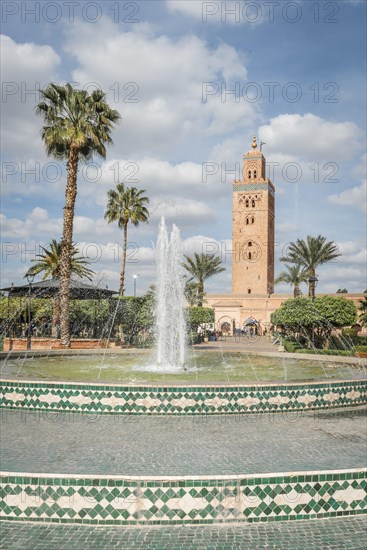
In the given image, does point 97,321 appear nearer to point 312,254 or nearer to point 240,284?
point 312,254

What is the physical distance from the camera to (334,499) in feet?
12.4

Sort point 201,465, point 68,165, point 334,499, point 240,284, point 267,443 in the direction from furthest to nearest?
1. point 240,284
2. point 68,165
3. point 267,443
4. point 201,465
5. point 334,499

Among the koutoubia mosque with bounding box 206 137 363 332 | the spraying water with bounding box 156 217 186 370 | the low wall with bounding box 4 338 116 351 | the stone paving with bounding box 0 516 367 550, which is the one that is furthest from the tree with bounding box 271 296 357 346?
the koutoubia mosque with bounding box 206 137 363 332

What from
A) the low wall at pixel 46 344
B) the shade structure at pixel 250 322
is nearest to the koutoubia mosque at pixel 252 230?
the shade structure at pixel 250 322

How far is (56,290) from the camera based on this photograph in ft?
75.4

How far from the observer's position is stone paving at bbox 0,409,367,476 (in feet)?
17.4

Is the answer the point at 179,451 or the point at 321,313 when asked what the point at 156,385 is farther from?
the point at 321,313

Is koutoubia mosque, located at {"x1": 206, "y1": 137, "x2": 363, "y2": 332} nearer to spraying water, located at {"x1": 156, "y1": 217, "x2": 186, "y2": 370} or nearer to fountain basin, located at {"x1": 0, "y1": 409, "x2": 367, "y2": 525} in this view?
spraying water, located at {"x1": 156, "y1": 217, "x2": 186, "y2": 370}

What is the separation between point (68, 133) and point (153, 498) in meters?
19.1

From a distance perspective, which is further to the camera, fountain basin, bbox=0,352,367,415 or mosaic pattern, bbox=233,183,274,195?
mosaic pattern, bbox=233,183,274,195

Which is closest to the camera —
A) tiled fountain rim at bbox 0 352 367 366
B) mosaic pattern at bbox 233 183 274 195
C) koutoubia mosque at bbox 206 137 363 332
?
tiled fountain rim at bbox 0 352 367 366

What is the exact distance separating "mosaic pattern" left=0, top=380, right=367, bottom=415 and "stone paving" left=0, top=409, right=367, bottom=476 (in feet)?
0.53

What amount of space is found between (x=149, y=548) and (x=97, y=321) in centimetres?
2975

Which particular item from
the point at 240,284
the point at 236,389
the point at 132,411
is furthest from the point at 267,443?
the point at 240,284
